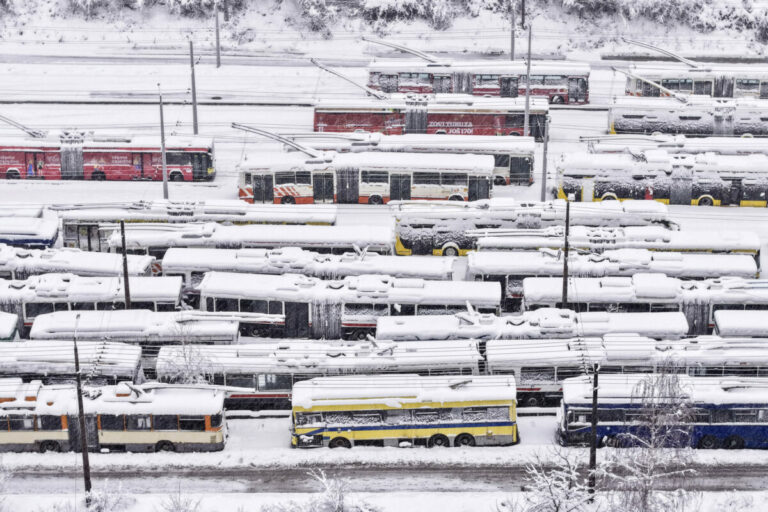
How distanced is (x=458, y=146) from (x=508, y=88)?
13483 millimetres

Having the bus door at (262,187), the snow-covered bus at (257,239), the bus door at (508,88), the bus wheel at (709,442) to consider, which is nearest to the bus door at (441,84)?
the bus door at (508,88)

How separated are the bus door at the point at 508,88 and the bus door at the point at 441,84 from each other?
10.8 ft

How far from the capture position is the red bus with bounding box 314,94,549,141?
64625mm

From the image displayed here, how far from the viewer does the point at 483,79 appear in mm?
70688

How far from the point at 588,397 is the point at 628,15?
180 feet

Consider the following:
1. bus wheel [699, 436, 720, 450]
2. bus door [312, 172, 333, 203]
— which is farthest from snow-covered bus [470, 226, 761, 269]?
bus wheel [699, 436, 720, 450]

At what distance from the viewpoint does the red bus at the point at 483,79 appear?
70625mm

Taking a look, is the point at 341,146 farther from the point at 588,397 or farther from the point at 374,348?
the point at 588,397

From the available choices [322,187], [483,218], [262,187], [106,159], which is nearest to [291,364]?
[483,218]

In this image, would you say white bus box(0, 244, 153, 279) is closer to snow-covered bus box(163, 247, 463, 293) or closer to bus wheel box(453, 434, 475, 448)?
snow-covered bus box(163, 247, 463, 293)

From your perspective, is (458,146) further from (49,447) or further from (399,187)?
(49,447)

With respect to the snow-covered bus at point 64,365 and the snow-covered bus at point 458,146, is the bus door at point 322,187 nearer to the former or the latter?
the snow-covered bus at point 458,146

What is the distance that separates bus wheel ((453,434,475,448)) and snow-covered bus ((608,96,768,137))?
1323 inches

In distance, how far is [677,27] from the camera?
8475cm
